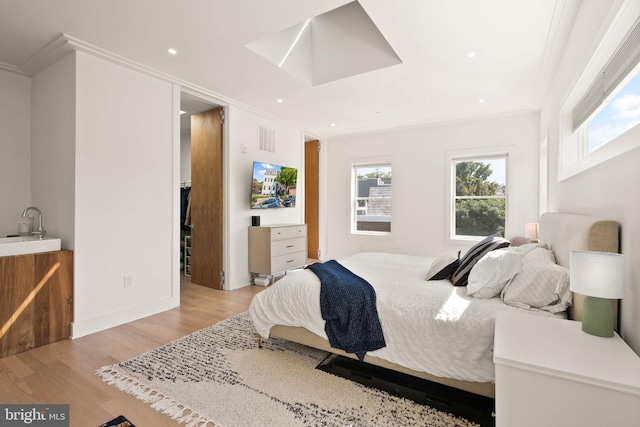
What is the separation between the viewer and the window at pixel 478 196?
16.1 ft

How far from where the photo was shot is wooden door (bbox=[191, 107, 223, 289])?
14.4ft

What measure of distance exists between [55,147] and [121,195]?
749 mm

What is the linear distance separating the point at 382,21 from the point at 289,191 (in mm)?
3190

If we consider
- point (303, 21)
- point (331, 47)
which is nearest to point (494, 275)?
point (303, 21)

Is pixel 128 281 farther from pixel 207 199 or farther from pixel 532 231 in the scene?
pixel 532 231

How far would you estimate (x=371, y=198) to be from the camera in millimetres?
6074

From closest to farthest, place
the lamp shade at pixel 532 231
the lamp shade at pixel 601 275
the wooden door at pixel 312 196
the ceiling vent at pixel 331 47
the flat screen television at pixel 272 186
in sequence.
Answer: the lamp shade at pixel 601 275 → the ceiling vent at pixel 331 47 → the lamp shade at pixel 532 231 → the flat screen television at pixel 272 186 → the wooden door at pixel 312 196

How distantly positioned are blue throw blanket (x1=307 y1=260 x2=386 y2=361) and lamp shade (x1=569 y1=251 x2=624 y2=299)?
1.09 meters

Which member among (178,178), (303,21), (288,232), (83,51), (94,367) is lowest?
(94,367)

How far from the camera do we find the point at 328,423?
167 centimetres

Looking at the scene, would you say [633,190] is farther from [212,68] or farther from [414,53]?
[212,68]

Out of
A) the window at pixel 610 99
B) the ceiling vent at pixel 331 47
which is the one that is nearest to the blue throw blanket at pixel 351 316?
the window at pixel 610 99

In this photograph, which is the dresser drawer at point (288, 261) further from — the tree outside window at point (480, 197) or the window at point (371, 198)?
the tree outside window at point (480, 197)

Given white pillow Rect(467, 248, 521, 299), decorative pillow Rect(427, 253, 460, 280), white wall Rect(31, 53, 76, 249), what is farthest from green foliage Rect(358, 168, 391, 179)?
white wall Rect(31, 53, 76, 249)
